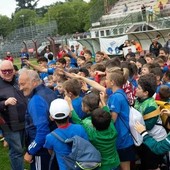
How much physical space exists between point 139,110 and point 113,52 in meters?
15.6

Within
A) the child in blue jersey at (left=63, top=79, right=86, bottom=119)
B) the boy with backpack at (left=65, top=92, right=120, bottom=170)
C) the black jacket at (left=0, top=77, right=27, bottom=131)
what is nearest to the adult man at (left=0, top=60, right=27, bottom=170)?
the black jacket at (left=0, top=77, right=27, bottom=131)

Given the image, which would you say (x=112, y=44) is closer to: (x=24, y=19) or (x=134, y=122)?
(x=134, y=122)

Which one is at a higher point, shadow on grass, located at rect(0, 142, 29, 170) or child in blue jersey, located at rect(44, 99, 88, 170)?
child in blue jersey, located at rect(44, 99, 88, 170)

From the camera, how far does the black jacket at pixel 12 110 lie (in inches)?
190

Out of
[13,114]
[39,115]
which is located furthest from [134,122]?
[13,114]

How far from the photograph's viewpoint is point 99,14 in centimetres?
4434

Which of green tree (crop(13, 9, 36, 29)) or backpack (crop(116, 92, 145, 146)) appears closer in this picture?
backpack (crop(116, 92, 145, 146))

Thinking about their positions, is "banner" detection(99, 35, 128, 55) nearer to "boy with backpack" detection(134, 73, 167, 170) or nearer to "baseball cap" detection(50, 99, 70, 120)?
"boy with backpack" detection(134, 73, 167, 170)

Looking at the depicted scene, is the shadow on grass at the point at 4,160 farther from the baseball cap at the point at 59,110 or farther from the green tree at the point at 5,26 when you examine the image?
the green tree at the point at 5,26

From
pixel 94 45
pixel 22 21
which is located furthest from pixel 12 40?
Result: pixel 22 21

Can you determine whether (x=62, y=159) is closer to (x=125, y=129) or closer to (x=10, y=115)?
(x=125, y=129)

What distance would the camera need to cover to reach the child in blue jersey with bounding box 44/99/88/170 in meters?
3.40

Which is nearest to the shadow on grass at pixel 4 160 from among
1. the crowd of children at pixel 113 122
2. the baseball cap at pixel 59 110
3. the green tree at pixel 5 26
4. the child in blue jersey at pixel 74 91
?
the child in blue jersey at pixel 74 91

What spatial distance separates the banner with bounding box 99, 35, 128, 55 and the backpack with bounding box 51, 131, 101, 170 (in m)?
15.3
